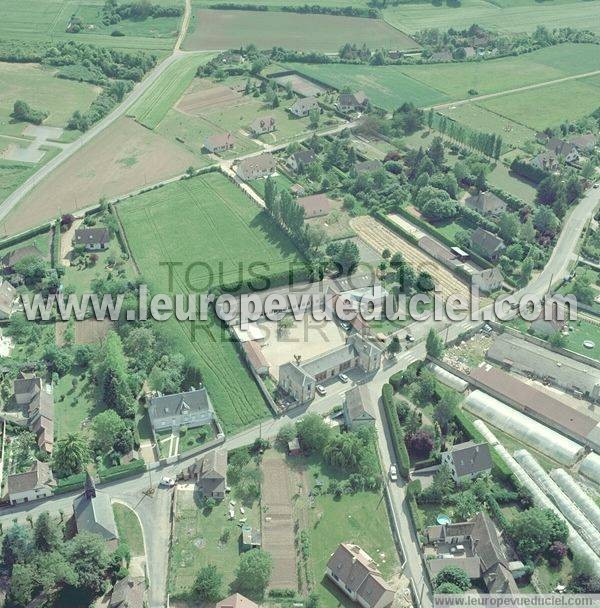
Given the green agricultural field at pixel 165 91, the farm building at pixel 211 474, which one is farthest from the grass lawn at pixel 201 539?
the green agricultural field at pixel 165 91

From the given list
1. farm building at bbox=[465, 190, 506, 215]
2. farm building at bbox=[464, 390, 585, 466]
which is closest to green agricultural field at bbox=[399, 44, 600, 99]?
farm building at bbox=[465, 190, 506, 215]

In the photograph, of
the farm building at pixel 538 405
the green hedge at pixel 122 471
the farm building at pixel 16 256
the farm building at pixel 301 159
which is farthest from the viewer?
the farm building at pixel 301 159

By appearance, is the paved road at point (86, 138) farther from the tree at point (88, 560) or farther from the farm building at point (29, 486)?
the tree at point (88, 560)

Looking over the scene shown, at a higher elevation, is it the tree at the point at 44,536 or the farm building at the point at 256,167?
the farm building at the point at 256,167

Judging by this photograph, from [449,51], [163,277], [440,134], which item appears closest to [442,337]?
[163,277]

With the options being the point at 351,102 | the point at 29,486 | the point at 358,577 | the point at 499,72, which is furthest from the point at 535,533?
the point at 499,72

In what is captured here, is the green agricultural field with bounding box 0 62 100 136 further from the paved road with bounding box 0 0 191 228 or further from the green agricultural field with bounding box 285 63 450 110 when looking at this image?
the green agricultural field with bounding box 285 63 450 110
